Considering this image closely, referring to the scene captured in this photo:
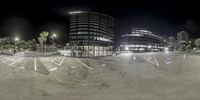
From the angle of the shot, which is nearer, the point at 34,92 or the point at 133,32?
the point at 34,92

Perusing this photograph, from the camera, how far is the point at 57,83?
1412cm

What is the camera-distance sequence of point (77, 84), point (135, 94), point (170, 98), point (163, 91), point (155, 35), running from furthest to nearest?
point (155, 35)
point (77, 84)
point (163, 91)
point (135, 94)
point (170, 98)

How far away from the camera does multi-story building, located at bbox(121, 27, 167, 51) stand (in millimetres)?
172000

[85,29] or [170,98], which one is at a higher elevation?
[85,29]

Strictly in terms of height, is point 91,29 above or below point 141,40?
above

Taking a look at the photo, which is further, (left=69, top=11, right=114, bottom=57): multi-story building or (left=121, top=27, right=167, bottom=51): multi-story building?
(left=121, top=27, right=167, bottom=51): multi-story building

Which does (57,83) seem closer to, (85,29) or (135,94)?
(135,94)

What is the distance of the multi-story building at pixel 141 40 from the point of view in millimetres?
172000

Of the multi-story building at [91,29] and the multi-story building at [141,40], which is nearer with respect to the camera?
the multi-story building at [91,29]

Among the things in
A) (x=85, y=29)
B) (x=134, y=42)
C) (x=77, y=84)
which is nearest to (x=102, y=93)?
(x=77, y=84)

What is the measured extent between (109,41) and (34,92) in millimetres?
158981

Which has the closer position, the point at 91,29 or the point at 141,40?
the point at 91,29

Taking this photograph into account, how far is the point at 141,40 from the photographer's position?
593 ft

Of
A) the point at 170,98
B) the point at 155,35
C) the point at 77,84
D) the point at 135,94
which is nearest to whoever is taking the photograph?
the point at 170,98
